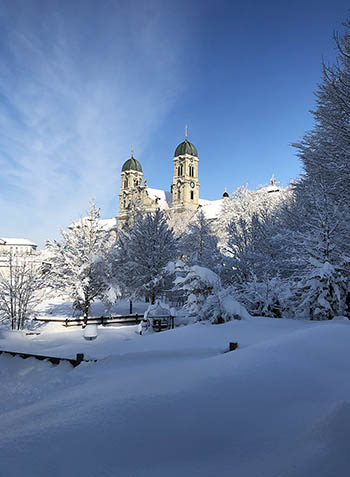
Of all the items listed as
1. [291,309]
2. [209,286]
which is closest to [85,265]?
[209,286]

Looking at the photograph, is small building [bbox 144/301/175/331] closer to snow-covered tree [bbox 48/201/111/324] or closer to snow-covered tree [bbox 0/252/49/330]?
snow-covered tree [bbox 48/201/111/324]

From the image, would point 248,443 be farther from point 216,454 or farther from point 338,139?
point 338,139

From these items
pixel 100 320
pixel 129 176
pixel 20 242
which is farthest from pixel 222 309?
pixel 129 176

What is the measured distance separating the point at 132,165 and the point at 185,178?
18.7m

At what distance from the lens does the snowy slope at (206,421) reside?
2760 millimetres

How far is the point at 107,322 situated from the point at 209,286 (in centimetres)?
1018

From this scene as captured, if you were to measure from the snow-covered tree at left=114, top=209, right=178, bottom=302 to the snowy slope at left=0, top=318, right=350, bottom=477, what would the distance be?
16.5 meters

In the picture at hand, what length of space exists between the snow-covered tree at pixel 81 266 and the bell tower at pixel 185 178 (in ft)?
186

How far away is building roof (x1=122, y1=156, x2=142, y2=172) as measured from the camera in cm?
9000

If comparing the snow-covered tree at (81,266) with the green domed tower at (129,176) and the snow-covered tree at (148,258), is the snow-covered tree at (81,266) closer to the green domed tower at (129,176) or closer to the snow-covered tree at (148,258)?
the snow-covered tree at (148,258)

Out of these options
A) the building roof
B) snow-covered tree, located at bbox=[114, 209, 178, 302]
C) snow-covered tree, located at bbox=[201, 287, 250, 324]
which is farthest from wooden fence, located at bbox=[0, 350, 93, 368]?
the building roof

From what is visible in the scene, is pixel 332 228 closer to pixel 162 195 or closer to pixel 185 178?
pixel 185 178

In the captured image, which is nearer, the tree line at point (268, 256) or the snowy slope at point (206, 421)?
the snowy slope at point (206, 421)

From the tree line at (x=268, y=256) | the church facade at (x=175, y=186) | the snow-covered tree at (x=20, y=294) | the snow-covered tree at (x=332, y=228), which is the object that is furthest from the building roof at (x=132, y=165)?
the snow-covered tree at (x=332, y=228)
